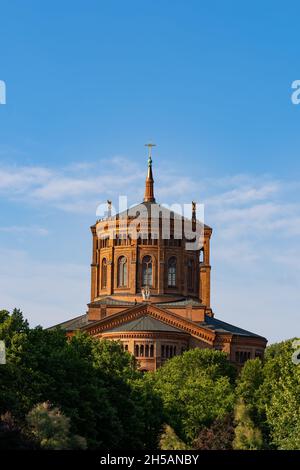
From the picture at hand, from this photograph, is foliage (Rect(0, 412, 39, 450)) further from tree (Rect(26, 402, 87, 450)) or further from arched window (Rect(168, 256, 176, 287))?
arched window (Rect(168, 256, 176, 287))

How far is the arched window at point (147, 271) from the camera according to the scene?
155750 millimetres

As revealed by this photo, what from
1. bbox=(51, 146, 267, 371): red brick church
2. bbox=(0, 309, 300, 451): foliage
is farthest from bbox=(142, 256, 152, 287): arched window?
bbox=(0, 309, 300, 451): foliage

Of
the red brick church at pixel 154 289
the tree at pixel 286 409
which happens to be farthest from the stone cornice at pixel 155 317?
the tree at pixel 286 409

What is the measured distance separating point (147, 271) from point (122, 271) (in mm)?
3031

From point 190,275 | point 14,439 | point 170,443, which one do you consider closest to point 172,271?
point 190,275

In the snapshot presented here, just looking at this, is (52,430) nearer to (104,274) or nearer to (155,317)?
(155,317)

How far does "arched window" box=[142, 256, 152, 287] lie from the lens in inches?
6132

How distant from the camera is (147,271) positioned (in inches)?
6152

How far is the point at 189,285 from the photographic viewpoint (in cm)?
15800
